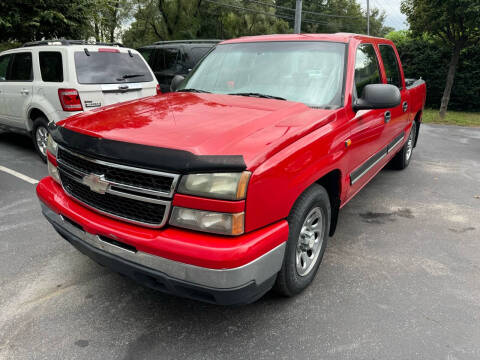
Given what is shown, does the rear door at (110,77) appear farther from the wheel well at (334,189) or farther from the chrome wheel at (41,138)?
the wheel well at (334,189)

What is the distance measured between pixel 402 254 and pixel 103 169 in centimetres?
264

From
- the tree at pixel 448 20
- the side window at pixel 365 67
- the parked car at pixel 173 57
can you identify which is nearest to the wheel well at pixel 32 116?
the parked car at pixel 173 57

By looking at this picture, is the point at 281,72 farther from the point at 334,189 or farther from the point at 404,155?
the point at 404,155

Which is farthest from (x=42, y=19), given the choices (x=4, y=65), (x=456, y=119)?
(x=456, y=119)

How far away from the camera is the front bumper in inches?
77.0

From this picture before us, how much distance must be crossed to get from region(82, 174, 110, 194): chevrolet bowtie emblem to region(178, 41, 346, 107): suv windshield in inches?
58.4

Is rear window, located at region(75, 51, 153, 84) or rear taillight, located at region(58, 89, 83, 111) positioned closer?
rear taillight, located at region(58, 89, 83, 111)

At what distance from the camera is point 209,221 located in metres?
2.00

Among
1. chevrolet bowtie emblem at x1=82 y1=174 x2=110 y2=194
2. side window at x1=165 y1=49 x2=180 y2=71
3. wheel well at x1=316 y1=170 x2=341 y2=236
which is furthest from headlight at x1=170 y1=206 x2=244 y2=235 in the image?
side window at x1=165 y1=49 x2=180 y2=71

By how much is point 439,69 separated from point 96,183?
1600 cm

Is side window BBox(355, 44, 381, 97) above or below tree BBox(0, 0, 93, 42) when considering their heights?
below

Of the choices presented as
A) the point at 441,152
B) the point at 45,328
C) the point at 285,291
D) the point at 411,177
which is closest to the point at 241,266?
the point at 285,291

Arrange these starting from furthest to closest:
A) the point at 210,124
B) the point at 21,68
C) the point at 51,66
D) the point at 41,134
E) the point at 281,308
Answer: the point at 21,68
the point at 41,134
the point at 51,66
the point at 281,308
the point at 210,124

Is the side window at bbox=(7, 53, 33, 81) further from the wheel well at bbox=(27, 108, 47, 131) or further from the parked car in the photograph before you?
the parked car
